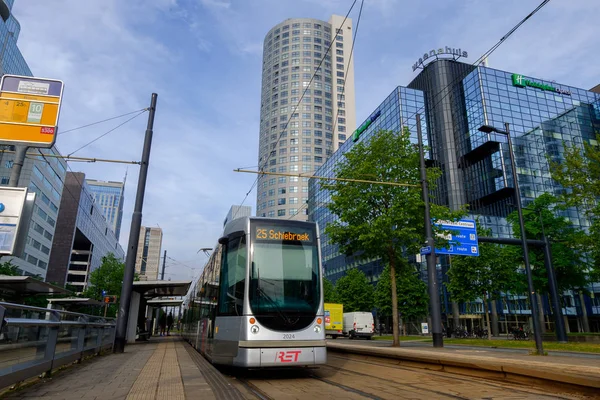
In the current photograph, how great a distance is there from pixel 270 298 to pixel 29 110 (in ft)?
18.2

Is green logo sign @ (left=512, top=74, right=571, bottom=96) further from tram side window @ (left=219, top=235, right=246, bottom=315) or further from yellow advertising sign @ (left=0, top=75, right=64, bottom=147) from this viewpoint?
yellow advertising sign @ (left=0, top=75, right=64, bottom=147)

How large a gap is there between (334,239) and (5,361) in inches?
651

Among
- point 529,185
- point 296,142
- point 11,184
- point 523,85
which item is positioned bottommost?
point 11,184

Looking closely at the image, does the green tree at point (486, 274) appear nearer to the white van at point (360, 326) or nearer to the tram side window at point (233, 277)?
the white van at point (360, 326)

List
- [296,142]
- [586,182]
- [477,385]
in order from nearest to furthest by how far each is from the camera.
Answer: [477,385]
[586,182]
[296,142]

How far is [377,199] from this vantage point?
68.8 feet

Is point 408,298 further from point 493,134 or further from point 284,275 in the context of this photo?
point 284,275

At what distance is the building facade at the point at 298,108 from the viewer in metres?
102

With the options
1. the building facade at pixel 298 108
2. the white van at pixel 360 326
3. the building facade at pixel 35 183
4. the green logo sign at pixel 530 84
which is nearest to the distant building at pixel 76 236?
the building facade at pixel 35 183

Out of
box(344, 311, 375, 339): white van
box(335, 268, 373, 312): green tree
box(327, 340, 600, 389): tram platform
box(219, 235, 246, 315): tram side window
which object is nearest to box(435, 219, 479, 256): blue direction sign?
box(327, 340, 600, 389): tram platform

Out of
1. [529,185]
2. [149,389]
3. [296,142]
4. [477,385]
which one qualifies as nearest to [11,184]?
[149,389]

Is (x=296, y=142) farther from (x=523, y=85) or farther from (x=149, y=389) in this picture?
(x=149, y=389)

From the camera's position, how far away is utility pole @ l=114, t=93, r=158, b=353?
14195 mm

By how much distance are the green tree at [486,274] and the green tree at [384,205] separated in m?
14.7
